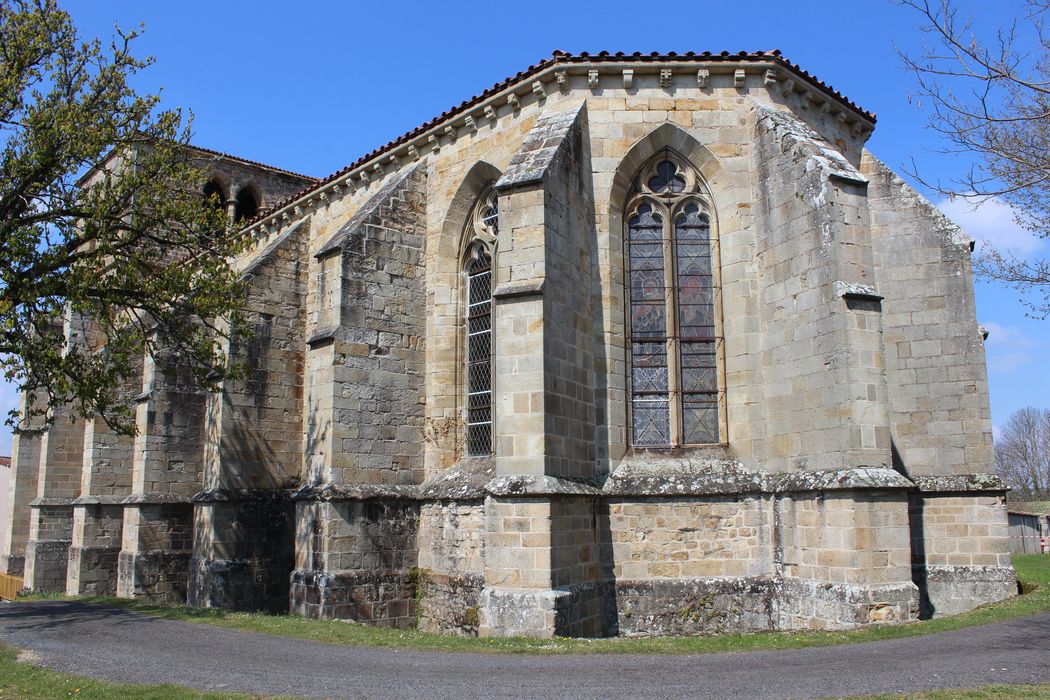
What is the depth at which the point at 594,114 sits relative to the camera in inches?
500

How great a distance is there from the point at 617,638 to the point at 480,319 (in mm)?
6137

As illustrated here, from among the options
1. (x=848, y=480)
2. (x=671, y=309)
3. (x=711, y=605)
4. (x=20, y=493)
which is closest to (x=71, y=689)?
(x=711, y=605)

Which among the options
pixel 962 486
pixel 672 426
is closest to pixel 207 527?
pixel 672 426

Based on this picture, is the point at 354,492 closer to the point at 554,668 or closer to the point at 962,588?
the point at 554,668

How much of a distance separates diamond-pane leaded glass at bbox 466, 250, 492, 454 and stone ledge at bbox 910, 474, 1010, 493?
685 cm

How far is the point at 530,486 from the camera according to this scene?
10344mm

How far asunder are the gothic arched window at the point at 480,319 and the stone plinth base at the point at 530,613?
3.60 metres

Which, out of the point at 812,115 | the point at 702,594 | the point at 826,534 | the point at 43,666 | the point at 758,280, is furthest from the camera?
the point at 812,115

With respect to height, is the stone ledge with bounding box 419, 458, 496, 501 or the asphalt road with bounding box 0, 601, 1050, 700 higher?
the stone ledge with bounding box 419, 458, 496, 501

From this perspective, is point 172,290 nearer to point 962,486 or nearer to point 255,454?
point 255,454

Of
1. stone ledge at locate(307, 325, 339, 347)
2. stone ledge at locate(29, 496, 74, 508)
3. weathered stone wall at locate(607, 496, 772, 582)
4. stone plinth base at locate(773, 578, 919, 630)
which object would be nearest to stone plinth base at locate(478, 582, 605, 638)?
weathered stone wall at locate(607, 496, 772, 582)

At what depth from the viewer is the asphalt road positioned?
6969 millimetres

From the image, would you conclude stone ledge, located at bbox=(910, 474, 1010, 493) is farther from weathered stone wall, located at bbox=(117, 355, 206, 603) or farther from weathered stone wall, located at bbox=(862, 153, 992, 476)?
weathered stone wall, located at bbox=(117, 355, 206, 603)

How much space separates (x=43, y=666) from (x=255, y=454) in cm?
703
